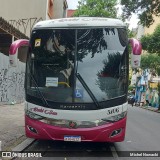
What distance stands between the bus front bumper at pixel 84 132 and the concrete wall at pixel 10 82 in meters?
9.09

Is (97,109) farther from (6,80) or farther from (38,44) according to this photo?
(6,80)

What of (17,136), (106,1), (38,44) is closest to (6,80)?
(17,136)

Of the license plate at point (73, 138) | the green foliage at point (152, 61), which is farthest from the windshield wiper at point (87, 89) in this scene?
the green foliage at point (152, 61)

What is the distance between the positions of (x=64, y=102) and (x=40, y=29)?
1941mm

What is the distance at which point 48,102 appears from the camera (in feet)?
26.7

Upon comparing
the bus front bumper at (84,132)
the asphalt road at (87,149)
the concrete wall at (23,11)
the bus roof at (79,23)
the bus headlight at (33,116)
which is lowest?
the asphalt road at (87,149)

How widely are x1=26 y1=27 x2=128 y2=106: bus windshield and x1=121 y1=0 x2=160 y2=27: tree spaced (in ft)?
51.9

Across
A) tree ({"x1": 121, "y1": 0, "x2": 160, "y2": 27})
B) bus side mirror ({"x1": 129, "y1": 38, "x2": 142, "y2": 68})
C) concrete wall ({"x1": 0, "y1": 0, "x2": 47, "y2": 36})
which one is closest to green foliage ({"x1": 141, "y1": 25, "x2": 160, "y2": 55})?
tree ({"x1": 121, "y1": 0, "x2": 160, "y2": 27})

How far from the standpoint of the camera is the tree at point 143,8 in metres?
23.8

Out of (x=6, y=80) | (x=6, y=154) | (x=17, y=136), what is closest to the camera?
(x=6, y=154)

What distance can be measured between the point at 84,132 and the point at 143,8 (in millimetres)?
17940

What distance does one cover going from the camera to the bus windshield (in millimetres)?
8172

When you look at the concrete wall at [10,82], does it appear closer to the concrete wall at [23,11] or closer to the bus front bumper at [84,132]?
the concrete wall at [23,11]

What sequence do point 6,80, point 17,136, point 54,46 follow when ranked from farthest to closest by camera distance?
point 6,80 → point 17,136 → point 54,46
